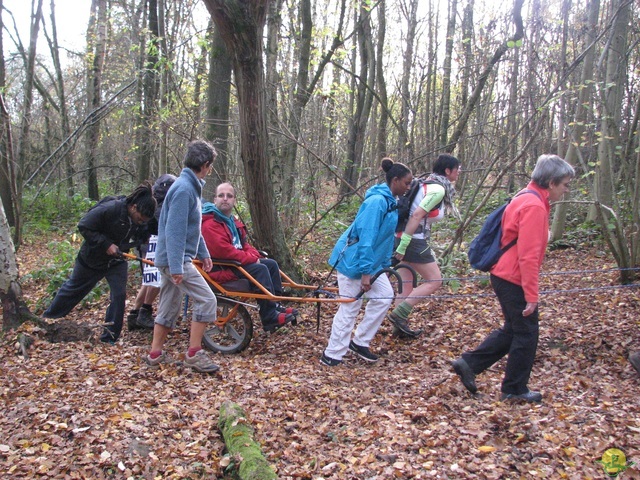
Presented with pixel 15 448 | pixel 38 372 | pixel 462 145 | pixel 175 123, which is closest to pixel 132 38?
pixel 175 123

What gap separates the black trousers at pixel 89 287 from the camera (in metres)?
6.16

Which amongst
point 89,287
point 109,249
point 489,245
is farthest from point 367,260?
point 89,287

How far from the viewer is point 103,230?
6.08 m

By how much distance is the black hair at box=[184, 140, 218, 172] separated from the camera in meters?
5.02

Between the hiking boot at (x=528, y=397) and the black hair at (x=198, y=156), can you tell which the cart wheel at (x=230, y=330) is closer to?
the black hair at (x=198, y=156)

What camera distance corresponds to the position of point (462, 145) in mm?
14484

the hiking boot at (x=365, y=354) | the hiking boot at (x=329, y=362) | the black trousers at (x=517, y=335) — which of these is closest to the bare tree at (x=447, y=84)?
the hiking boot at (x=365, y=354)

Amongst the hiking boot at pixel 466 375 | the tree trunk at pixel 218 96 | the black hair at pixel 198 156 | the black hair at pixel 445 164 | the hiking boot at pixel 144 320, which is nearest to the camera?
the hiking boot at pixel 466 375

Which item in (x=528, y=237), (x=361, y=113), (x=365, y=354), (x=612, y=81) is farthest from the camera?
(x=361, y=113)

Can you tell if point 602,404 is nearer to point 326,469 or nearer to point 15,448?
point 326,469

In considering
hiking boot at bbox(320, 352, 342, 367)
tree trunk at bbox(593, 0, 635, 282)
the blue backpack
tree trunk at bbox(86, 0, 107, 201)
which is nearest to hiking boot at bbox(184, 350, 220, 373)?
hiking boot at bbox(320, 352, 342, 367)

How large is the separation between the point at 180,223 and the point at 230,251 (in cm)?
99

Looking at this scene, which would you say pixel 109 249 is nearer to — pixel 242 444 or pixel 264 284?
pixel 264 284

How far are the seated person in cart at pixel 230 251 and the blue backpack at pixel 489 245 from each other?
7.81 ft
